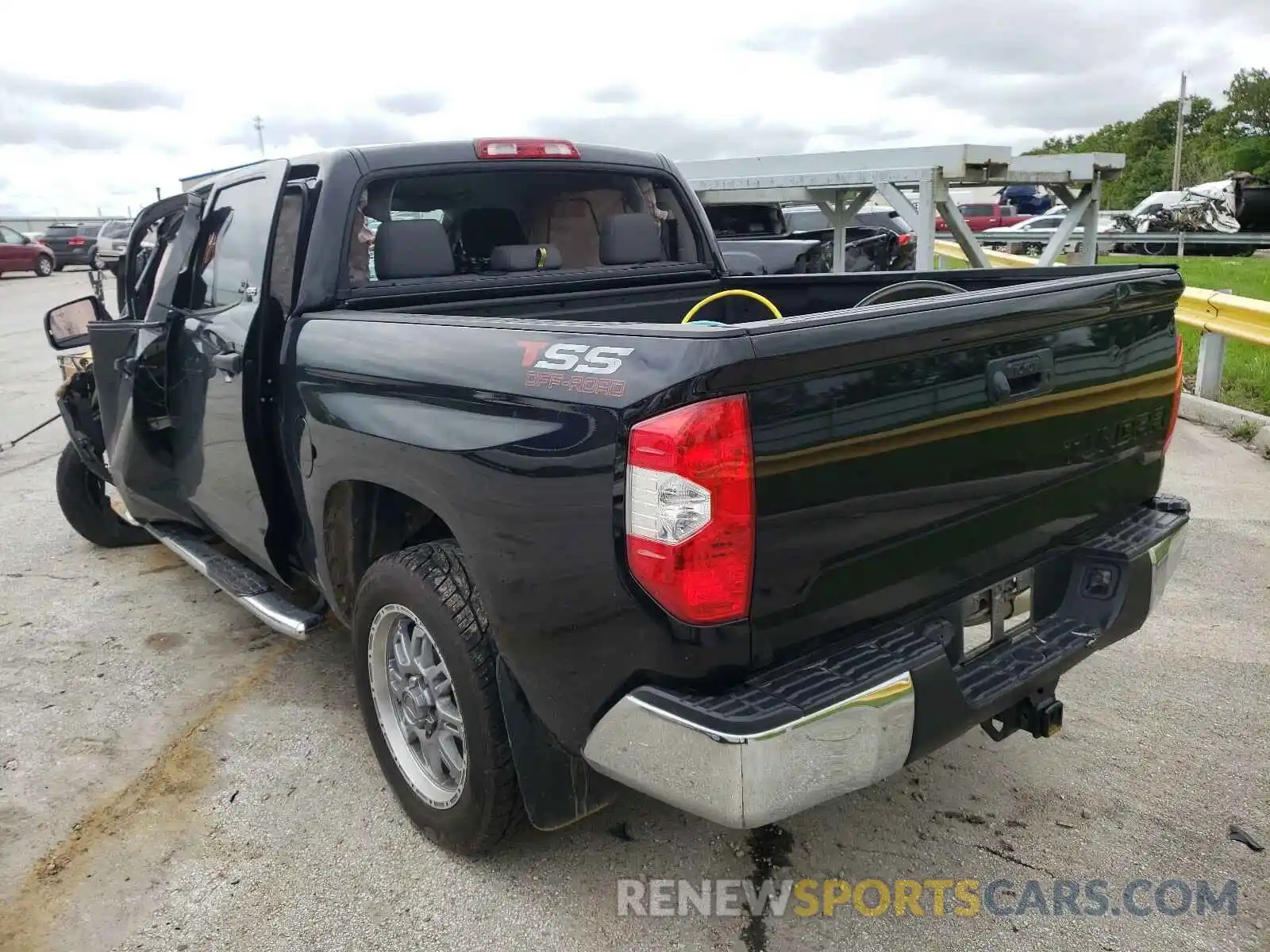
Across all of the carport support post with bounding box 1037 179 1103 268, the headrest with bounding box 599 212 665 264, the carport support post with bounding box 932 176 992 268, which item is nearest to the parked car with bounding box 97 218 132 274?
the carport support post with bounding box 932 176 992 268

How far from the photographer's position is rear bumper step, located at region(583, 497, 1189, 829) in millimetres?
1994

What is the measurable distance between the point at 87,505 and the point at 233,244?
2566 mm

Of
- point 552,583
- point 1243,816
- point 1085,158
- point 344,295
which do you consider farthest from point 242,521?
point 1085,158

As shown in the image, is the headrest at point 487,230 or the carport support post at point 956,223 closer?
the headrest at point 487,230

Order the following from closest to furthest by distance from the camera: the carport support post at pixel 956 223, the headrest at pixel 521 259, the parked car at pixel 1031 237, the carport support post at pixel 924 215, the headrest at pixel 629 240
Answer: the headrest at pixel 521 259 < the headrest at pixel 629 240 < the carport support post at pixel 924 215 < the carport support post at pixel 956 223 < the parked car at pixel 1031 237

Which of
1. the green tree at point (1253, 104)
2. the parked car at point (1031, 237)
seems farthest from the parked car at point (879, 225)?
the green tree at point (1253, 104)

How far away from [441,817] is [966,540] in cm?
160

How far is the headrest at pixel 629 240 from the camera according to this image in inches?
163

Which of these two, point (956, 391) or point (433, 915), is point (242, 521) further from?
point (956, 391)

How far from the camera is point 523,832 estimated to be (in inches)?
109

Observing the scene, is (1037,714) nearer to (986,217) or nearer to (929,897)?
(929,897)

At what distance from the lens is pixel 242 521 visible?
12.3 ft

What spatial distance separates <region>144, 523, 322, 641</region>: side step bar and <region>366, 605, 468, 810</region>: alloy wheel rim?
53 centimetres

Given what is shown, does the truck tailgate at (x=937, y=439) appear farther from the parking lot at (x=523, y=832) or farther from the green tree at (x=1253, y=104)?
the green tree at (x=1253, y=104)
